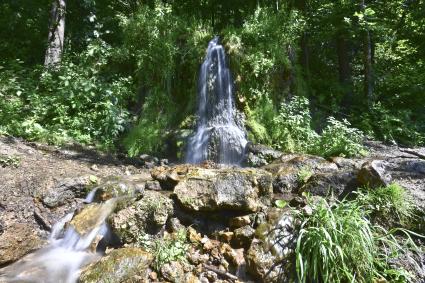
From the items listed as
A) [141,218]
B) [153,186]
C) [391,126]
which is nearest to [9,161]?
[153,186]

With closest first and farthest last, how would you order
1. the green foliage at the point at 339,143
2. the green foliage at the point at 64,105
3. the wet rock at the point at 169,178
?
the wet rock at the point at 169,178 → the green foliage at the point at 339,143 → the green foliage at the point at 64,105

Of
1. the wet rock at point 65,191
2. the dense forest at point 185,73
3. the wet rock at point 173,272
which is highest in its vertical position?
the dense forest at point 185,73

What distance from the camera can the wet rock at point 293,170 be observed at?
5715 mm

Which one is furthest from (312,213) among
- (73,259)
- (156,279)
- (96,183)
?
(96,183)

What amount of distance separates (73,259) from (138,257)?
1154 millimetres

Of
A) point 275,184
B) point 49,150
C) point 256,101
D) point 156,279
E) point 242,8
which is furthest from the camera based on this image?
point 242,8

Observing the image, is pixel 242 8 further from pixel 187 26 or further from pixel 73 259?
pixel 73 259

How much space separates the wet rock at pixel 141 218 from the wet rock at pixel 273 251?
1.28 meters

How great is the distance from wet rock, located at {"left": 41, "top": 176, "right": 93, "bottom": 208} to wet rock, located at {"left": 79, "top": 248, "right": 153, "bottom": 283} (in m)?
1.78

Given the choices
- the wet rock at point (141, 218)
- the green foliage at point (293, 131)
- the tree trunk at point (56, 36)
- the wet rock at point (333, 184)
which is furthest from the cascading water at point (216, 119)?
the tree trunk at point (56, 36)

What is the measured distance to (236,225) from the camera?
4.74 m

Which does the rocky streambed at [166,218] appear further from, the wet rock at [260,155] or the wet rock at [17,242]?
the wet rock at [260,155]

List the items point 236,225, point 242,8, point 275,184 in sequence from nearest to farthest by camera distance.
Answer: point 236,225 → point 275,184 → point 242,8

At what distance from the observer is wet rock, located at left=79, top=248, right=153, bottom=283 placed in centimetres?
397
